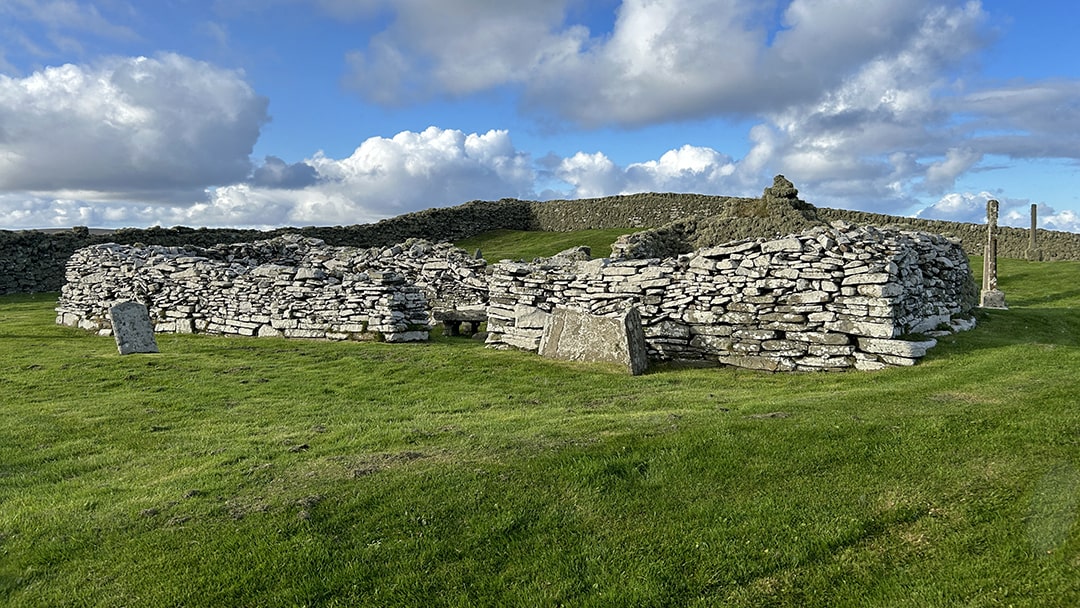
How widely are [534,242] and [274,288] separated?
2783 cm

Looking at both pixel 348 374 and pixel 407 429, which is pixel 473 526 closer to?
pixel 407 429

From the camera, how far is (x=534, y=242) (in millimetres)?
47688

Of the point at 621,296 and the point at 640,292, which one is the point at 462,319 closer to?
the point at 621,296

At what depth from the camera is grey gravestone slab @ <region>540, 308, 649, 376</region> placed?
1491 cm

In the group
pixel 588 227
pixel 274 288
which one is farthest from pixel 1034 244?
pixel 274 288

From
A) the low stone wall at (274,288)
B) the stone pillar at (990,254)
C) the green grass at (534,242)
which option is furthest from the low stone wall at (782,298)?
the green grass at (534,242)

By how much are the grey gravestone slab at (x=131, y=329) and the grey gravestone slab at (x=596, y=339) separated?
35.1 feet

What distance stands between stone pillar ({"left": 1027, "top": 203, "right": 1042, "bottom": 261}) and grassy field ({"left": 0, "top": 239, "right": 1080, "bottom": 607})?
111 ft

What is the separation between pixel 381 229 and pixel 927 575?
144 feet

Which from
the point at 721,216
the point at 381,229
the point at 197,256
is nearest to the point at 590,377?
the point at 721,216

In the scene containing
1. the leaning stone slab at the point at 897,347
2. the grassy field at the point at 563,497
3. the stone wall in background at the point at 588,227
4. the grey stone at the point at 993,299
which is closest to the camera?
the grassy field at the point at 563,497

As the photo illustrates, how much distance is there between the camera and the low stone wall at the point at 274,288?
20000mm

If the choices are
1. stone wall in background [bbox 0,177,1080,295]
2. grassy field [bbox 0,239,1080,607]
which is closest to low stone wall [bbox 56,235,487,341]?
stone wall in background [bbox 0,177,1080,295]

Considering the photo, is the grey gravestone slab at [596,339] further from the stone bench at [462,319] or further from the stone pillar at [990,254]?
the stone pillar at [990,254]
